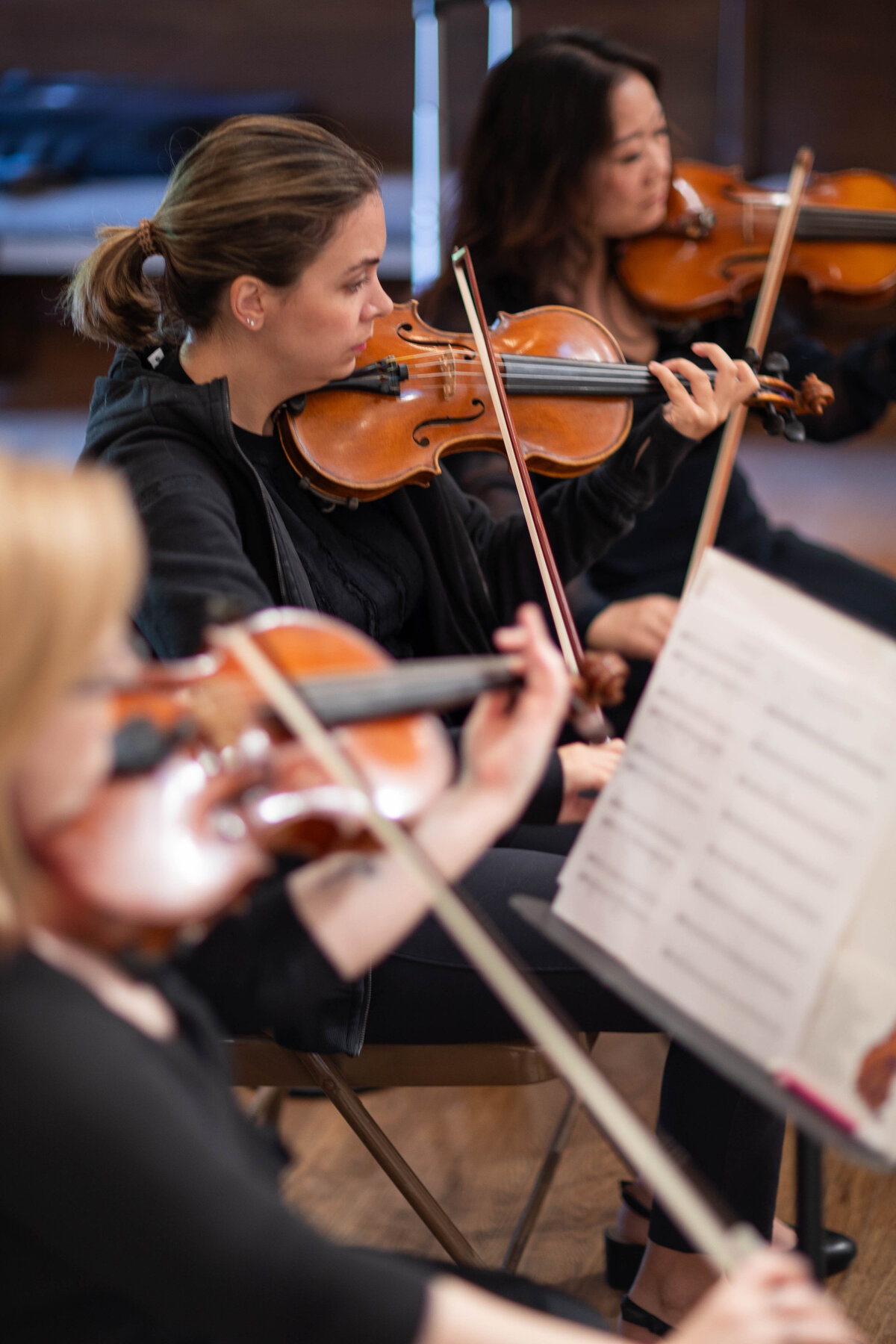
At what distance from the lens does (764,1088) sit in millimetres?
685

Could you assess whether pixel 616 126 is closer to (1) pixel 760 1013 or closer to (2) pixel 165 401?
(2) pixel 165 401

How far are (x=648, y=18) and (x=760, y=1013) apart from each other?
172 inches

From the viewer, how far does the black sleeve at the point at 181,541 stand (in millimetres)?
1015

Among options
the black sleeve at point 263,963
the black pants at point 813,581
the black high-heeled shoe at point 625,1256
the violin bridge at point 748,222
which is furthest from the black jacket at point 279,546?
the violin bridge at point 748,222

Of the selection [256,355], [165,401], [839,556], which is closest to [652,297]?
A: [839,556]

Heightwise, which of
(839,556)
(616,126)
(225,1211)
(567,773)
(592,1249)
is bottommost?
(592,1249)

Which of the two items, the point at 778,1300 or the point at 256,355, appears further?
the point at 256,355

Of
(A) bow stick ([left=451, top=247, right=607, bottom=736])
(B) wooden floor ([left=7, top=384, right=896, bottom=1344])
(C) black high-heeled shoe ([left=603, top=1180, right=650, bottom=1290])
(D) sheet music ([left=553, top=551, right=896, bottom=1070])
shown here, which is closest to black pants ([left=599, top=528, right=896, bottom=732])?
(A) bow stick ([left=451, top=247, right=607, bottom=736])

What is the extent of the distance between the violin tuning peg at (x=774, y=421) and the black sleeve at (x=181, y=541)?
649 mm

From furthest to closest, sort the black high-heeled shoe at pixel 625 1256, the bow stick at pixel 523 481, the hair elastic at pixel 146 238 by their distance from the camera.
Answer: the black high-heeled shoe at pixel 625 1256 → the hair elastic at pixel 146 238 → the bow stick at pixel 523 481

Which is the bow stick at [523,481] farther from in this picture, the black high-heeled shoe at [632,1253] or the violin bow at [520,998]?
the black high-heeled shoe at [632,1253]

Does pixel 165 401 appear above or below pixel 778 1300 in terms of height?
above

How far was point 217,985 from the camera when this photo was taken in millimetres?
787

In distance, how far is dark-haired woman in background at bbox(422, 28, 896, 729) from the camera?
174cm
